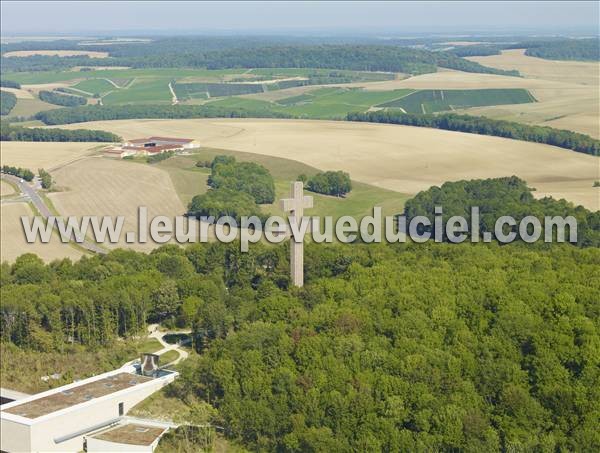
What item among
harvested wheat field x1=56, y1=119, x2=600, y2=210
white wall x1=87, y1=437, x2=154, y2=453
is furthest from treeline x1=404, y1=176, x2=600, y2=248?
white wall x1=87, y1=437, x2=154, y2=453

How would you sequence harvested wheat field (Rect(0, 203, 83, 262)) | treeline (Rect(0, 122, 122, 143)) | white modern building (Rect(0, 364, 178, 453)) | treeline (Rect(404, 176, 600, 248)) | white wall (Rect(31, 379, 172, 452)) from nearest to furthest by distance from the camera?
white modern building (Rect(0, 364, 178, 453))
white wall (Rect(31, 379, 172, 452))
treeline (Rect(404, 176, 600, 248))
harvested wheat field (Rect(0, 203, 83, 262))
treeline (Rect(0, 122, 122, 143))

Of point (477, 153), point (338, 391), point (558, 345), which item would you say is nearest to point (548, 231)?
point (558, 345)

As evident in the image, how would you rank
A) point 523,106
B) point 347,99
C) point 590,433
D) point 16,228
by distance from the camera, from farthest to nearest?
point 347,99, point 523,106, point 16,228, point 590,433

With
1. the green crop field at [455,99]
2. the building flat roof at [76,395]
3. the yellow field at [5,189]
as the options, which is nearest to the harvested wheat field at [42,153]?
the yellow field at [5,189]

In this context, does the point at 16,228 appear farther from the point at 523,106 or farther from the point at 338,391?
the point at 523,106

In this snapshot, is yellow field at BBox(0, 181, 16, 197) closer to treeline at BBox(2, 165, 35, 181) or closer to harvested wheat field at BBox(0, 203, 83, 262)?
treeline at BBox(2, 165, 35, 181)

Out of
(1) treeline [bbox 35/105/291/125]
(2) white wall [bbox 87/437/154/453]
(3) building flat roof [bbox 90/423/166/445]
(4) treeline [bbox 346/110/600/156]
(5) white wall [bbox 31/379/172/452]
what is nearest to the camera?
(2) white wall [bbox 87/437/154/453]

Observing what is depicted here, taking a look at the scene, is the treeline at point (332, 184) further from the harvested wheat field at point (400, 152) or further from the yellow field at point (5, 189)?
the yellow field at point (5, 189)
